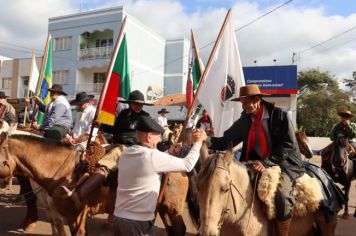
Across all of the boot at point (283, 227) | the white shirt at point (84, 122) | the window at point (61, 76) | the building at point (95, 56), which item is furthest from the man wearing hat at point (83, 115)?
the window at point (61, 76)

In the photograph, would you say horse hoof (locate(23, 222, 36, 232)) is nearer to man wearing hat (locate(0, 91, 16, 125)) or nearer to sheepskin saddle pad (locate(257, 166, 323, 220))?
man wearing hat (locate(0, 91, 16, 125))

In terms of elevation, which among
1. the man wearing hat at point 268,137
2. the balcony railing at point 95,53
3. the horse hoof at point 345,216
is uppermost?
the balcony railing at point 95,53

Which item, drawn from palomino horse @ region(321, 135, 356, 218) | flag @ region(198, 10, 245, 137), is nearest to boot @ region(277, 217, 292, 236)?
flag @ region(198, 10, 245, 137)

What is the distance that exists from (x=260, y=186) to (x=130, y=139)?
225 centimetres

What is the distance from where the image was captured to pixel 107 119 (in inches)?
240

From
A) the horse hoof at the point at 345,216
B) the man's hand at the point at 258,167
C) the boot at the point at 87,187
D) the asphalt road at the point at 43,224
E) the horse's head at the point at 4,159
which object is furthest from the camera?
the horse hoof at the point at 345,216

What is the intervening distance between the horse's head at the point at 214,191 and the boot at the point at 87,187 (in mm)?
1787

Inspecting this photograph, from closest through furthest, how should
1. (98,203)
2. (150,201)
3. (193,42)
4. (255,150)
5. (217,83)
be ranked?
(150,201) → (255,150) → (98,203) → (217,83) → (193,42)

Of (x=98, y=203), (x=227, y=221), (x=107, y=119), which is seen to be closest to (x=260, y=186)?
(x=227, y=221)

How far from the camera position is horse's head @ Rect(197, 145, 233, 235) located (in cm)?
328

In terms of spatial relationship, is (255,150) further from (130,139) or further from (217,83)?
(130,139)

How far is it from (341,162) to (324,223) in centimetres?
577

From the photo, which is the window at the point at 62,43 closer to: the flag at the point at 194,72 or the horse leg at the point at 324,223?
the flag at the point at 194,72

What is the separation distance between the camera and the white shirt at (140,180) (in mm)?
3365
